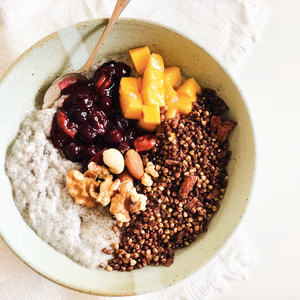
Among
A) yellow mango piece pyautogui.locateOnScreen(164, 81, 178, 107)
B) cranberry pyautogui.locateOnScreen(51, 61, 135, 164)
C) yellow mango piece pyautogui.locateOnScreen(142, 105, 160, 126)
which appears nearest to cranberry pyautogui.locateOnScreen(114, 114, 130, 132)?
cranberry pyautogui.locateOnScreen(51, 61, 135, 164)

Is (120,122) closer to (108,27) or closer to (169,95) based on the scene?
(169,95)

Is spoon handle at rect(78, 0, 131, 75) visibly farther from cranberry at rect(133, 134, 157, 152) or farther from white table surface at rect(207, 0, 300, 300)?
white table surface at rect(207, 0, 300, 300)

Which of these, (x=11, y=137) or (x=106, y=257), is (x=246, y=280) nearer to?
(x=106, y=257)

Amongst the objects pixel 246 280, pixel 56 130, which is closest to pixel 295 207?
pixel 246 280

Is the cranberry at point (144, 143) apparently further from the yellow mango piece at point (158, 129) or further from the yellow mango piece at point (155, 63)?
the yellow mango piece at point (155, 63)

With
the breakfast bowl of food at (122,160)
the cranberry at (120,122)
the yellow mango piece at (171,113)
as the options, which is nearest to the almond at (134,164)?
the breakfast bowl of food at (122,160)
